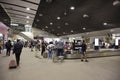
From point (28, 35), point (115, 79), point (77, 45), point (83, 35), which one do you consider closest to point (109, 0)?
point (77, 45)

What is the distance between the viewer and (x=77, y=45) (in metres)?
9.12

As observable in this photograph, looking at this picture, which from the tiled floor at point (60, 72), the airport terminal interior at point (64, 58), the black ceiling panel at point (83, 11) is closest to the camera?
the tiled floor at point (60, 72)

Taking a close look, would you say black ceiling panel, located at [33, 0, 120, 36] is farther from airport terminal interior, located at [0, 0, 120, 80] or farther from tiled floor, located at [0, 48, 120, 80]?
tiled floor, located at [0, 48, 120, 80]

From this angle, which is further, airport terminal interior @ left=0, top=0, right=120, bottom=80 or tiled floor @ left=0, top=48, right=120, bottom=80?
airport terminal interior @ left=0, top=0, right=120, bottom=80

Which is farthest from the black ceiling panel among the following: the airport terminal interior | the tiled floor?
the tiled floor

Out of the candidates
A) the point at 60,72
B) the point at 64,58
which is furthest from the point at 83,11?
the point at 60,72

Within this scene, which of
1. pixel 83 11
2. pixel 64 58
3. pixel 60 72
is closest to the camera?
pixel 60 72

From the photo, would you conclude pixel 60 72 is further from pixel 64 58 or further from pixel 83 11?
pixel 83 11

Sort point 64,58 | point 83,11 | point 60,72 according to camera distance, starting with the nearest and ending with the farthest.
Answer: point 60,72
point 64,58
point 83,11

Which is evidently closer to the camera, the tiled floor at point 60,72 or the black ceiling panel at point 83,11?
the tiled floor at point 60,72

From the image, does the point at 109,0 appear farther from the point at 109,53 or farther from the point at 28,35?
the point at 28,35

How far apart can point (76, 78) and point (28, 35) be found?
23164mm

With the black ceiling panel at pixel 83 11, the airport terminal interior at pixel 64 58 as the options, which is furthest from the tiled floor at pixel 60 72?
the black ceiling panel at pixel 83 11

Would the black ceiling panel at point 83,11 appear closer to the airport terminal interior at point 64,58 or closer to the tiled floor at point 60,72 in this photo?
the airport terminal interior at point 64,58
